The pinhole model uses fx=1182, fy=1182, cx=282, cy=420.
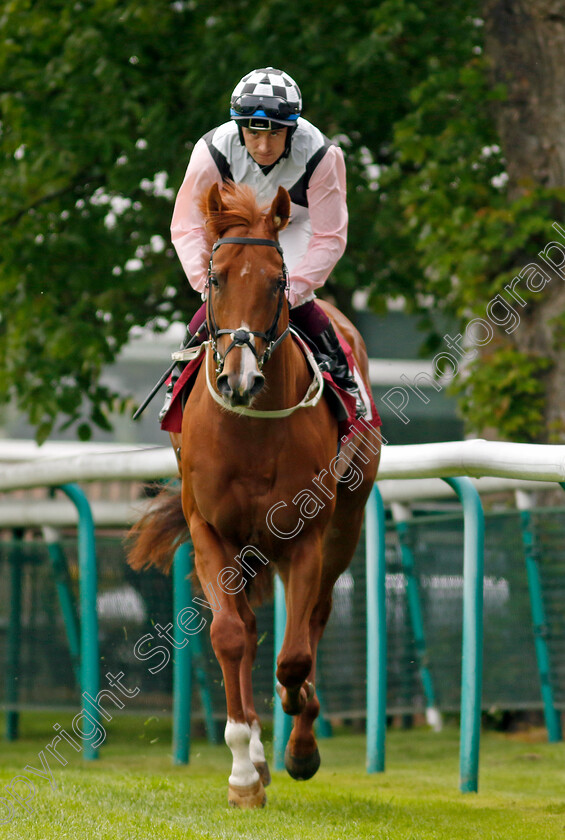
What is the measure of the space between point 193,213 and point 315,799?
7.99 ft

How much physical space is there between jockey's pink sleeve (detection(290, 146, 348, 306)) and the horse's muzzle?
3.21 ft

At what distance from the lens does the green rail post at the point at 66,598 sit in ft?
27.0

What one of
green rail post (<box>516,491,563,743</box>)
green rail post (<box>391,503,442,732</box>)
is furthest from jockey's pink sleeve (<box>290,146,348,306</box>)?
green rail post (<box>391,503,442,732</box>)

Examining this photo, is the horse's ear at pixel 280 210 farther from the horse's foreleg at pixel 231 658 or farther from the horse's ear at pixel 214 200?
the horse's foreleg at pixel 231 658

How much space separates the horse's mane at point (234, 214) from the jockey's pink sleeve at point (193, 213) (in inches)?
11.2

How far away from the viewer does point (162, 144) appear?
1022 cm

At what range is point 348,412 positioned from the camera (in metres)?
4.96

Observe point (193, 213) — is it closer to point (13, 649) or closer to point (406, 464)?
point (406, 464)

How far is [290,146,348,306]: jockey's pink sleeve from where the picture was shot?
4.80 metres

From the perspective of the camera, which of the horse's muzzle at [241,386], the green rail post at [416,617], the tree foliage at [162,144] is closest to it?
the horse's muzzle at [241,386]

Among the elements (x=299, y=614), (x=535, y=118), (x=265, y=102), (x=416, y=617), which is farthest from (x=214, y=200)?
(x=535, y=118)

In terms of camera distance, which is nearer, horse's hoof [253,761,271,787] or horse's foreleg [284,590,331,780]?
horse's hoof [253,761,271,787]

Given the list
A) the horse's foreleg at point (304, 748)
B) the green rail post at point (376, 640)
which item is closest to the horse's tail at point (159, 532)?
the green rail post at point (376, 640)

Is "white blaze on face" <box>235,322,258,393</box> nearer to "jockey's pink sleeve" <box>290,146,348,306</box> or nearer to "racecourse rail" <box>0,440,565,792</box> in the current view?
"jockey's pink sleeve" <box>290,146,348,306</box>
